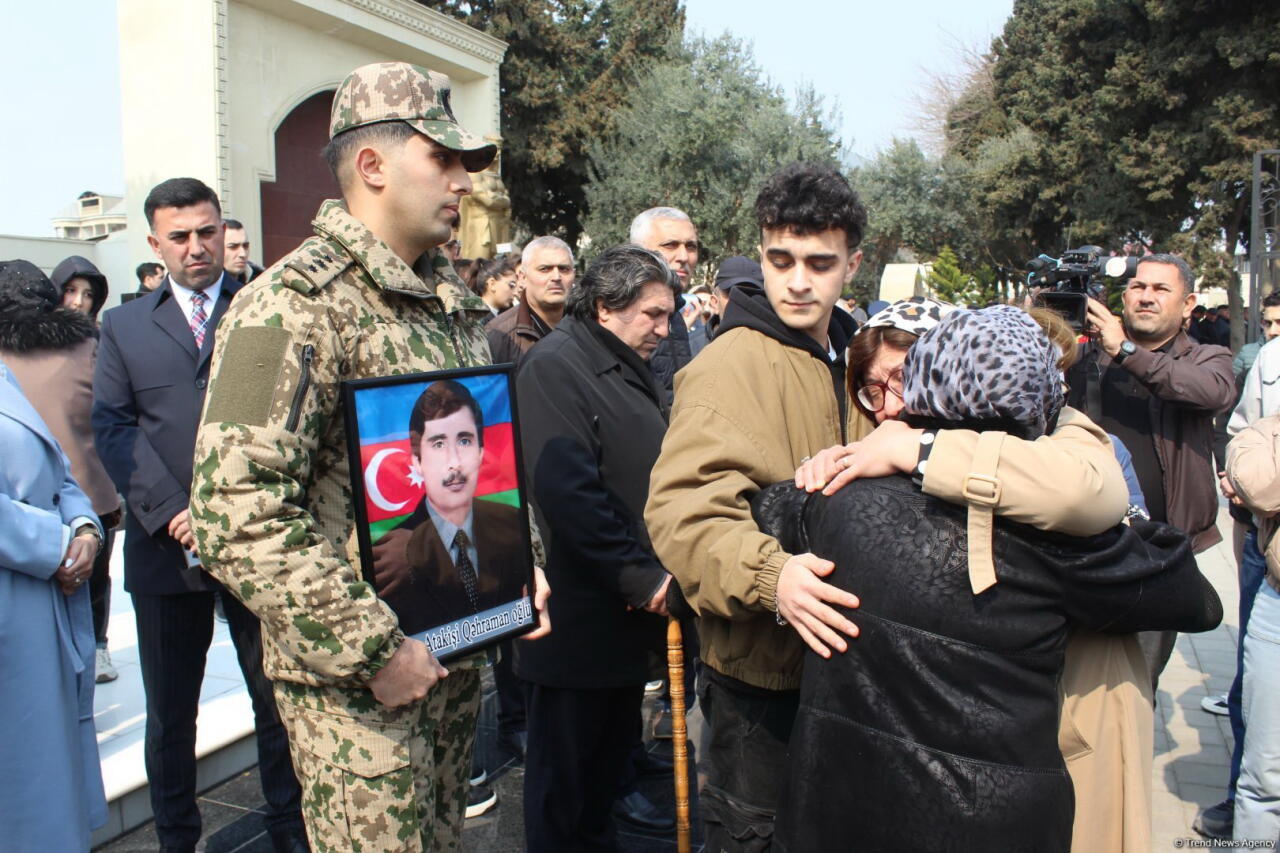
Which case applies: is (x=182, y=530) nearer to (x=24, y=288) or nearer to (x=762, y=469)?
(x=24, y=288)

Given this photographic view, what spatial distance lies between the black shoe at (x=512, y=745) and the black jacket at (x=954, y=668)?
2678 millimetres

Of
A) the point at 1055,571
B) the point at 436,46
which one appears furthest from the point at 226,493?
the point at 436,46

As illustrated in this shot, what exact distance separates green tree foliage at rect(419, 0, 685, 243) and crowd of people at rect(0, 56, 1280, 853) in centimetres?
1995

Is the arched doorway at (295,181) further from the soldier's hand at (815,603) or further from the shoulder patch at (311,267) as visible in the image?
the soldier's hand at (815,603)

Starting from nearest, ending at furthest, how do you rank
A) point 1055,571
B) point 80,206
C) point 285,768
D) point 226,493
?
1. point 1055,571
2. point 226,493
3. point 285,768
4. point 80,206

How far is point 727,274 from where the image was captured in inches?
160

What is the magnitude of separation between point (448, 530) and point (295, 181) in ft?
44.6

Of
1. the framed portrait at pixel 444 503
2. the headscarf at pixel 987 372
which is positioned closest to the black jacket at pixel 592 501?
the framed portrait at pixel 444 503

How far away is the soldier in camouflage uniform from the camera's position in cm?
166

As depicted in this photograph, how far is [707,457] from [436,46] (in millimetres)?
15140

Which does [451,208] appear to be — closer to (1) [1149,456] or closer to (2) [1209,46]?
(1) [1149,456]

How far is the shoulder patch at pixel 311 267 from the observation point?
5.82 feet

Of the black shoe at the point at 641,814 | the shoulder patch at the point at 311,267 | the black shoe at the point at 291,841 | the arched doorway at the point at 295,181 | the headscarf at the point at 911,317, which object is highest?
the arched doorway at the point at 295,181

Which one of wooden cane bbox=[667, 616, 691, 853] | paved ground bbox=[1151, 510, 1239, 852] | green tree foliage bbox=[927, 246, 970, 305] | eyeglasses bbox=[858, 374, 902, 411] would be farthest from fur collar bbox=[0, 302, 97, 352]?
green tree foliage bbox=[927, 246, 970, 305]
